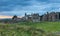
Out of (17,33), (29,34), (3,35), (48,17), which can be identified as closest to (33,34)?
(29,34)

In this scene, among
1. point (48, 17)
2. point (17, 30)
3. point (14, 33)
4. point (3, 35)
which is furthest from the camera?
point (48, 17)

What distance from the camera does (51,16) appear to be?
5031 centimetres

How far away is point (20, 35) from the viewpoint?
13234mm

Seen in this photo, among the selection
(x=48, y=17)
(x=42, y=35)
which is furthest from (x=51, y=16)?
(x=42, y=35)

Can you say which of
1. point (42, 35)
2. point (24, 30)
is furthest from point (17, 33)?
point (42, 35)

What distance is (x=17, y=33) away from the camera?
43.6 ft

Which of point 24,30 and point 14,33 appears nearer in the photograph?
point 14,33

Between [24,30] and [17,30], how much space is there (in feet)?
1.96

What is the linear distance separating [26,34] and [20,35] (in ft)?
1.85

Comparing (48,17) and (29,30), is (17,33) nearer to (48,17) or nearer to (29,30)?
(29,30)

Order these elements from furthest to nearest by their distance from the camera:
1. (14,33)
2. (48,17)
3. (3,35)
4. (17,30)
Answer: (48,17), (17,30), (14,33), (3,35)

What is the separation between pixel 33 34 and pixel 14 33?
164cm

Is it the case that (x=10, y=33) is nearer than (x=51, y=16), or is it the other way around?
(x=10, y=33)

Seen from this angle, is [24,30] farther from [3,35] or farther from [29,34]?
[3,35]
